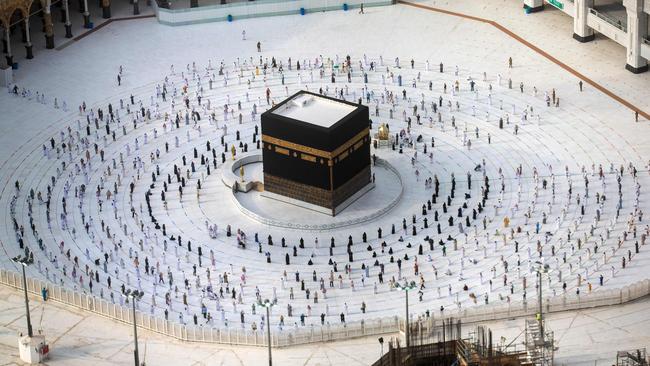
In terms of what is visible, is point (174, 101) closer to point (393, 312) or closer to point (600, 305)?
point (393, 312)

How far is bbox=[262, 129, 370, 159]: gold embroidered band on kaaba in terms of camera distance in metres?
155

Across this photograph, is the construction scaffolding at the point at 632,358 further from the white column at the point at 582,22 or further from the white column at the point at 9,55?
the white column at the point at 9,55

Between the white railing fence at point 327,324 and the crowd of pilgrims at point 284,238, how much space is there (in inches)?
173

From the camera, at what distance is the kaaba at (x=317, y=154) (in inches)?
6107

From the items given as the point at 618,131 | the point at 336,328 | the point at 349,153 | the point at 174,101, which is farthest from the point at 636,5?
the point at 336,328

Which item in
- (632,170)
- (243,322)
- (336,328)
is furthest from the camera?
(632,170)

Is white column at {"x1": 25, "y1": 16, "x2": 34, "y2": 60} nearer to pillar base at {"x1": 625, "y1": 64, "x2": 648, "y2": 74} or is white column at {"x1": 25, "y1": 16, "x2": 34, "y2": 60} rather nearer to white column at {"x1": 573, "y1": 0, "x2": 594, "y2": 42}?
white column at {"x1": 573, "y1": 0, "x2": 594, "y2": 42}

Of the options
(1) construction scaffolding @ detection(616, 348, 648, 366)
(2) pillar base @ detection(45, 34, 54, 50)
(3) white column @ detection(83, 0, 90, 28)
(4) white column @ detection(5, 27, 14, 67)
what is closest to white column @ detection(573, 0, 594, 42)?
(3) white column @ detection(83, 0, 90, 28)

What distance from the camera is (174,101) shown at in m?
178

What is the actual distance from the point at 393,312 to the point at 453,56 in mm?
51019

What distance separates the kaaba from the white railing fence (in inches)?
845

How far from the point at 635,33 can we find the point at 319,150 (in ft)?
130

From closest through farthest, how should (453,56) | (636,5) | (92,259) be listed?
(92,259)
(636,5)
(453,56)

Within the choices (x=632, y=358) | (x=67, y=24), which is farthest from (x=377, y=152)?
(x=632, y=358)
